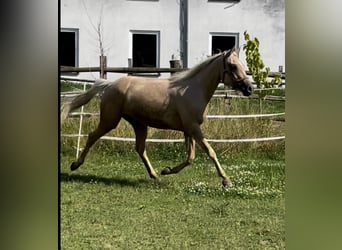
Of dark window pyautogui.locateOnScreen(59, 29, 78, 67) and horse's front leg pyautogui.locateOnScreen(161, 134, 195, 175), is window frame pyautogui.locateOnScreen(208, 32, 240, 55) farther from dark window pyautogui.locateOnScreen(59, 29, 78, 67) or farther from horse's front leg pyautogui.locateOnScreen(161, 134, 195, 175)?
dark window pyautogui.locateOnScreen(59, 29, 78, 67)

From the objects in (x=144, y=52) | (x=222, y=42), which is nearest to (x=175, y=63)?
(x=144, y=52)

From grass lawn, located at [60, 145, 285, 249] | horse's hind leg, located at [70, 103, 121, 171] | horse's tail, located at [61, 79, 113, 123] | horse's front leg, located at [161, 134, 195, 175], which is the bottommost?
grass lawn, located at [60, 145, 285, 249]

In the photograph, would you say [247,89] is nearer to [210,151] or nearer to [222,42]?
[222,42]

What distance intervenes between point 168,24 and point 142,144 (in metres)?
0.77

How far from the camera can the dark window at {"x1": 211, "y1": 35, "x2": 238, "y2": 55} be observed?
4094mm

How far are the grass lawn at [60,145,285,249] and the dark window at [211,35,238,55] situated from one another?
68 cm

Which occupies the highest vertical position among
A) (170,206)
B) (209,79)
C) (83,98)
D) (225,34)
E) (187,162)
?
(225,34)

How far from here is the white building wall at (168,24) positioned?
4027 mm

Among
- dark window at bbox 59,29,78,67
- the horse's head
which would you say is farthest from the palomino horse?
dark window at bbox 59,29,78,67

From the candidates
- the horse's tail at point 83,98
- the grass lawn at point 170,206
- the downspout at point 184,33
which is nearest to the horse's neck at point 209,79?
the downspout at point 184,33

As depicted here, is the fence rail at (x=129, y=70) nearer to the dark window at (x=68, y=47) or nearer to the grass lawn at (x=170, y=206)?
the dark window at (x=68, y=47)

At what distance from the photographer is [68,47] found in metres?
4.03

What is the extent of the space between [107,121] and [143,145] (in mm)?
270
